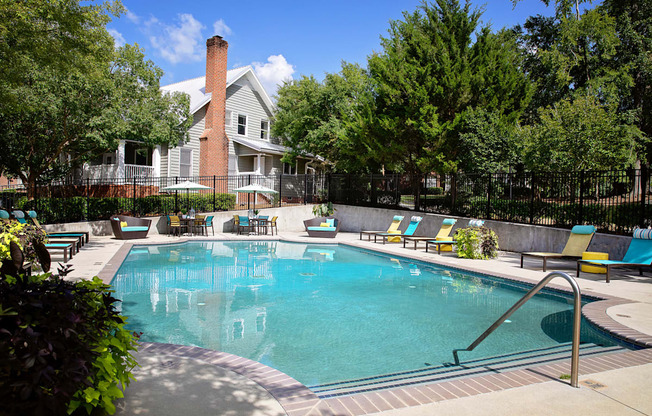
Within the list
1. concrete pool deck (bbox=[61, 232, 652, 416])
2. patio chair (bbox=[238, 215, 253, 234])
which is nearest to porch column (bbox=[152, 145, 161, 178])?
patio chair (bbox=[238, 215, 253, 234])

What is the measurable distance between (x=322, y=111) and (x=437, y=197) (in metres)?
11.0

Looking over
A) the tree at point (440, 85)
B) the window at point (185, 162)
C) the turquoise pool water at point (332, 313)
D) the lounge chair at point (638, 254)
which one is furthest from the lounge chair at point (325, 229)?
the window at point (185, 162)

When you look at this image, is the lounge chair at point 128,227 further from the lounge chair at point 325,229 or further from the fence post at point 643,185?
the fence post at point 643,185

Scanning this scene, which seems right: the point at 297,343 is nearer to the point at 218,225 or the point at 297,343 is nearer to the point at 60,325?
the point at 60,325

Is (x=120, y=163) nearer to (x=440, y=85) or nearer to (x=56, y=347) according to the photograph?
(x=440, y=85)

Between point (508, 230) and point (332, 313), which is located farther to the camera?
point (508, 230)

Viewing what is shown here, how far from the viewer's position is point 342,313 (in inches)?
297

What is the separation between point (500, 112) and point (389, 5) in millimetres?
7813

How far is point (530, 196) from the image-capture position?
15.6 meters

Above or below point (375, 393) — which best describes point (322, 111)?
above

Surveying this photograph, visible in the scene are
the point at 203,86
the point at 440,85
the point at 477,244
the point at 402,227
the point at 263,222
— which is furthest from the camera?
→ the point at 203,86

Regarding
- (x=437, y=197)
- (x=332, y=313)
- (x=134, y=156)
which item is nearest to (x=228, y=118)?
(x=134, y=156)

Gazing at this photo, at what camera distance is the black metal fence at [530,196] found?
1250 cm

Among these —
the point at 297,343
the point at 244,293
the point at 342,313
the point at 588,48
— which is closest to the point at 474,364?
the point at 297,343
